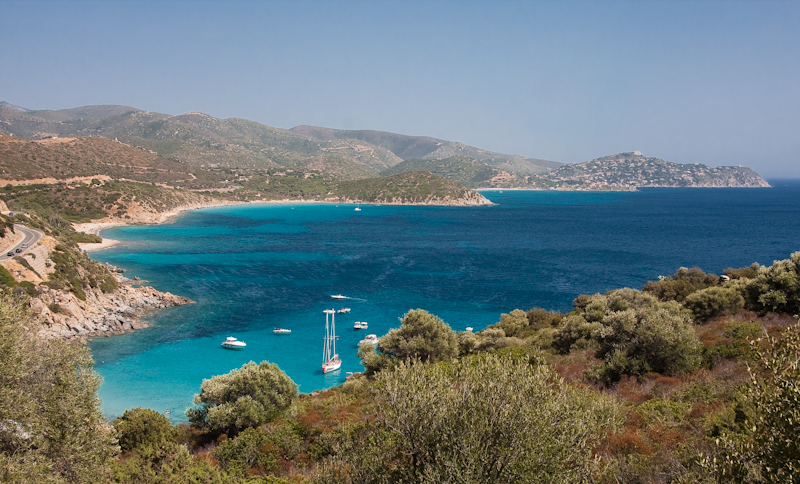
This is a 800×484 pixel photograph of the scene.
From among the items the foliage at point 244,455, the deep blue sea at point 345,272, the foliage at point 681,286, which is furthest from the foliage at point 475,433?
the foliage at point 681,286

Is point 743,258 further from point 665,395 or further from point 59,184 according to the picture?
point 59,184

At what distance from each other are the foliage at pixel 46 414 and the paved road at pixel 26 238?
35769 millimetres

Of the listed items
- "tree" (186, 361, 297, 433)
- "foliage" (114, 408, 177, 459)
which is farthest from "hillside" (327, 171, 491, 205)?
"foliage" (114, 408, 177, 459)

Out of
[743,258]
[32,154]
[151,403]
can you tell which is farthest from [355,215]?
[151,403]

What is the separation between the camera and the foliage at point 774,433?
5.54 metres

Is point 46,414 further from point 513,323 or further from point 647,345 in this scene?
point 513,323

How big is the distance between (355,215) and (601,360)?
12714cm

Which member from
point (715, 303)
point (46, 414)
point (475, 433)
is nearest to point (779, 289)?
point (715, 303)

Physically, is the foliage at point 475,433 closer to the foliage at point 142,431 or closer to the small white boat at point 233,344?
the foliage at point 142,431

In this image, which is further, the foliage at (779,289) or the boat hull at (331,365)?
the boat hull at (331,365)

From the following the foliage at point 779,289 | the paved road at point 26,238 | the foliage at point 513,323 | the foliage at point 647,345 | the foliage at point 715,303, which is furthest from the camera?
the paved road at point 26,238

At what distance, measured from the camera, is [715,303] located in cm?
2495

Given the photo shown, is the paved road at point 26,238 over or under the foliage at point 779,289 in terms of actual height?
under

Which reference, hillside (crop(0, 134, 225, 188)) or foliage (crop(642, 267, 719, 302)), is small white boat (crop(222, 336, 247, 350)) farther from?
hillside (crop(0, 134, 225, 188))
